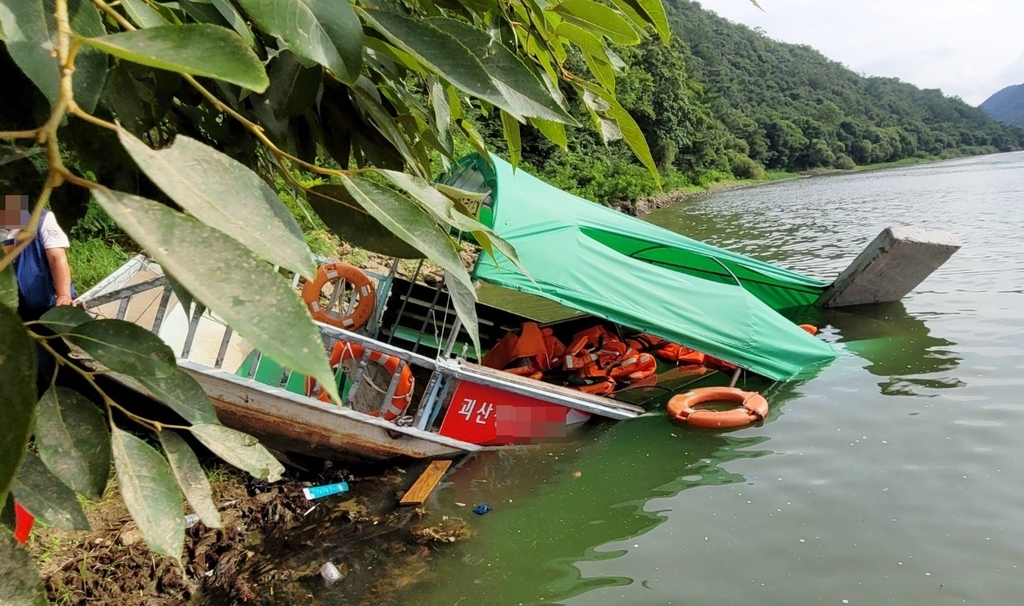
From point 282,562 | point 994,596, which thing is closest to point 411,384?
point 282,562

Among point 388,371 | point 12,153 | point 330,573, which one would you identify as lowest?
point 330,573

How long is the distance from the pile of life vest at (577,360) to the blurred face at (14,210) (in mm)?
4658

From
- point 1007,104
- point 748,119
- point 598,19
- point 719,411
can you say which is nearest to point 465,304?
point 598,19

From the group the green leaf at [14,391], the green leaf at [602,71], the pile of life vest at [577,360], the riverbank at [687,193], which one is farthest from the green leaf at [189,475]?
the riverbank at [687,193]

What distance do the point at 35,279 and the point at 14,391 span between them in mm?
3510

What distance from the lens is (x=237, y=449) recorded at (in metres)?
0.58

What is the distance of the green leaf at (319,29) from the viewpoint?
0.50 m

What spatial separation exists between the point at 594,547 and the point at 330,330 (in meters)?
2.02

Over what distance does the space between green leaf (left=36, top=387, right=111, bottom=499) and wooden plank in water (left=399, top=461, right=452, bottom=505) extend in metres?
3.68

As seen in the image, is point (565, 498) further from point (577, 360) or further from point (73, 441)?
point (73, 441)

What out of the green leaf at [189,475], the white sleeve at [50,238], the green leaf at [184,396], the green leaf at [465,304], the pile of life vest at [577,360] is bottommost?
the pile of life vest at [577,360]

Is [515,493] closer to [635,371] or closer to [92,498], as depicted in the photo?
[635,371]

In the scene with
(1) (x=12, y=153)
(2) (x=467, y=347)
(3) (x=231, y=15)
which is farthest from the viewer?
(2) (x=467, y=347)

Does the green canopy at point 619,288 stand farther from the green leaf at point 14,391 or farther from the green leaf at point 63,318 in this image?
the green leaf at point 14,391
